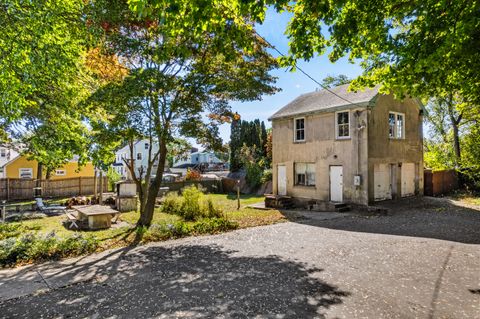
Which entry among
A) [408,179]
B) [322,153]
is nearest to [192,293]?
[322,153]

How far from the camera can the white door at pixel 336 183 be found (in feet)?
50.9

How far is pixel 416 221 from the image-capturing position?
38.1ft

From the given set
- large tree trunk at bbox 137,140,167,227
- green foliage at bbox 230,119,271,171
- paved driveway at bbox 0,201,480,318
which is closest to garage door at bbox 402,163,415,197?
paved driveway at bbox 0,201,480,318

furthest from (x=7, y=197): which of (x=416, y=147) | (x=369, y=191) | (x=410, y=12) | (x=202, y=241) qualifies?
(x=416, y=147)

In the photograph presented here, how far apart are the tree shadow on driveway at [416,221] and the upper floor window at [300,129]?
545 cm

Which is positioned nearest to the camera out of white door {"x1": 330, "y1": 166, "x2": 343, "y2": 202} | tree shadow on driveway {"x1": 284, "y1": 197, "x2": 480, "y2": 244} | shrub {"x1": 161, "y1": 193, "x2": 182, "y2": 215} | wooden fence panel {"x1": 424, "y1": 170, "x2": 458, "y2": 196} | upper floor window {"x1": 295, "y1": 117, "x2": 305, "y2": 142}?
tree shadow on driveway {"x1": 284, "y1": 197, "x2": 480, "y2": 244}

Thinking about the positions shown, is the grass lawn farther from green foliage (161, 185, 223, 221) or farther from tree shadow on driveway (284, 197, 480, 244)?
tree shadow on driveway (284, 197, 480, 244)

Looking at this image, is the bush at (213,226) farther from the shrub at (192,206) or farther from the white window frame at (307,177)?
the white window frame at (307,177)

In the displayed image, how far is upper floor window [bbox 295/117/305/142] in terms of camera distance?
17.6 m

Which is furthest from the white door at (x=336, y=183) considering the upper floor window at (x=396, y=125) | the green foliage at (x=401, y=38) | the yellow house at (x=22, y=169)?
the yellow house at (x=22, y=169)

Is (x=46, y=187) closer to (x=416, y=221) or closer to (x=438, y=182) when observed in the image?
(x=416, y=221)

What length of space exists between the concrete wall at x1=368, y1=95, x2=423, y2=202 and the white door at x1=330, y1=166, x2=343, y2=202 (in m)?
1.43

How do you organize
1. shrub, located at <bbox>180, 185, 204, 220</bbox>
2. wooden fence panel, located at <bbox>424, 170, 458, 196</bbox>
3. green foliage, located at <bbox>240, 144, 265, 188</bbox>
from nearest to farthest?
shrub, located at <bbox>180, 185, 204, 220</bbox> < wooden fence panel, located at <bbox>424, 170, 458, 196</bbox> < green foliage, located at <bbox>240, 144, 265, 188</bbox>

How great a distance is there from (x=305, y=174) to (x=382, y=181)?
422cm
